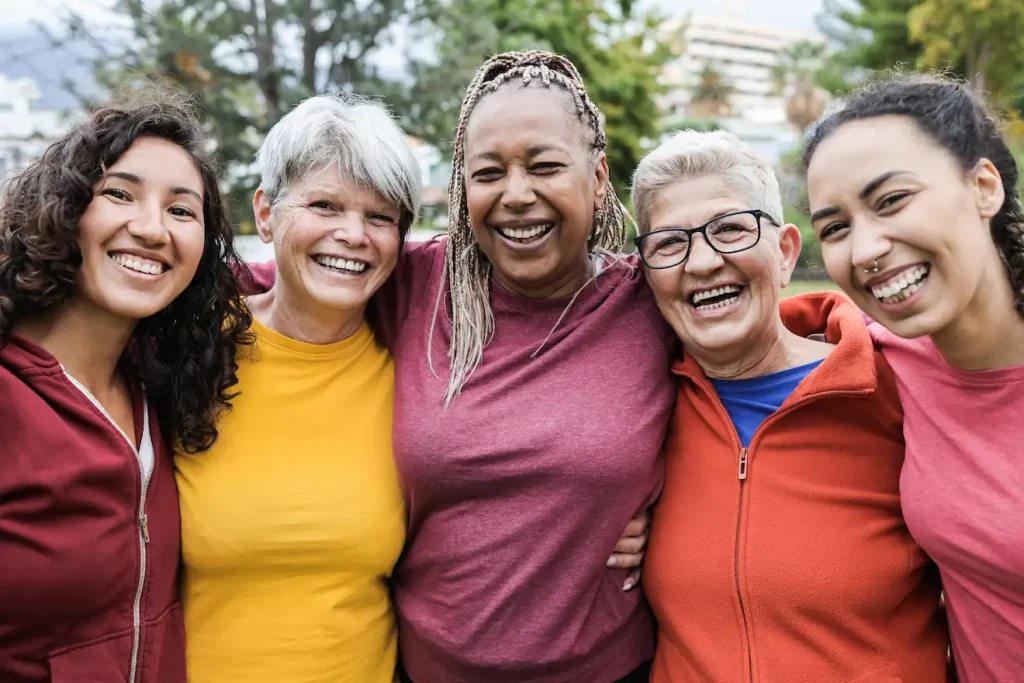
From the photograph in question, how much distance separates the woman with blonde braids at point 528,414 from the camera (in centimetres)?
220

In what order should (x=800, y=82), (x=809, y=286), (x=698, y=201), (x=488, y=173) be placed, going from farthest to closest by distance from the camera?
1. (x=800, y=82)
2. (x=809, y=286)
3. (x=488, y=173)
4. (x=698, y=201)

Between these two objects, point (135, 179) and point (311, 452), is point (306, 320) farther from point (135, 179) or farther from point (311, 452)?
point (135, 179)

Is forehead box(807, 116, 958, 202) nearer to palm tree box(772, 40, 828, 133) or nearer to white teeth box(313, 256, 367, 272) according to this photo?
white teeth box(313, 256, 367, 272)

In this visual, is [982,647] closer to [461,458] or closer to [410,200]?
[461,458]

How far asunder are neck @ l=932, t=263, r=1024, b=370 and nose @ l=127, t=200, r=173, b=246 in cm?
217

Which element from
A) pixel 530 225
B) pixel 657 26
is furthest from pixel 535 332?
pixel 657 26

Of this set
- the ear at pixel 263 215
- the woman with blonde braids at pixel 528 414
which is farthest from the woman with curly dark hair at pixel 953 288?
the ear at pixel 263 215

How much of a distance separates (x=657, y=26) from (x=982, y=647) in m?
18.3

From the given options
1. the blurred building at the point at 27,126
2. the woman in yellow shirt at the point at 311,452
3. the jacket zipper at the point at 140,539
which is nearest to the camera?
the jacket zipper at the point at 140,539

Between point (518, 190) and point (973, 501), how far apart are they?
1.50 meters

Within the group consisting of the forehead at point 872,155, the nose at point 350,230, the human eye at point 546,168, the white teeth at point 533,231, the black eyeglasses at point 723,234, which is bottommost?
the nose at point 350,230

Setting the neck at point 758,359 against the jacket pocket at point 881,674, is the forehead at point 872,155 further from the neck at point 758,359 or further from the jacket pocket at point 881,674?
the jacket pocket at point 881,674

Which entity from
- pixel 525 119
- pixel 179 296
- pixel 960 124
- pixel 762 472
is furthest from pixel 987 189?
pixel 179 296

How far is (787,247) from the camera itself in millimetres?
2430
